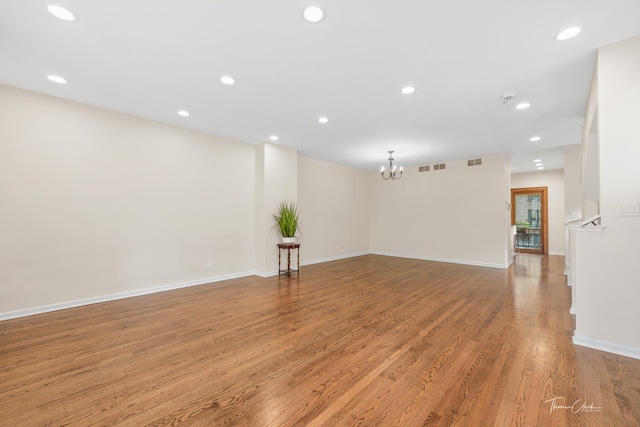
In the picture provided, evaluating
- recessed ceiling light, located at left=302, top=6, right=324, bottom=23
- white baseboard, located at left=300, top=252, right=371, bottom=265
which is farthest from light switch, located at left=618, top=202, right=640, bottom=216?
white baseboard, located at left=300, top=252, right=371, bottom=265

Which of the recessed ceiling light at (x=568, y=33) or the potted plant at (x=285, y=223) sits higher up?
the recessed ceiling light at (x=568, y=33)

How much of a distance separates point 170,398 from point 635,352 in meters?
3.73

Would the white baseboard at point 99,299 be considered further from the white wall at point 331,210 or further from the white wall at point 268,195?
the white wall at point 331,210

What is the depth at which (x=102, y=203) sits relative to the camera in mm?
3732

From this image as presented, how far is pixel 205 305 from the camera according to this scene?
361 cm

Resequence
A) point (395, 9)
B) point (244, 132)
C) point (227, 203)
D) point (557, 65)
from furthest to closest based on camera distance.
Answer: point (227, 203)
point (244, 132)
point (557, 65)
point (395, 9)

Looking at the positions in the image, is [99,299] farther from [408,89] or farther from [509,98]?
[509,98]

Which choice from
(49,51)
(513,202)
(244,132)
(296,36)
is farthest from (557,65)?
(513,202)

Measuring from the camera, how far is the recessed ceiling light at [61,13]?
6.28 feet

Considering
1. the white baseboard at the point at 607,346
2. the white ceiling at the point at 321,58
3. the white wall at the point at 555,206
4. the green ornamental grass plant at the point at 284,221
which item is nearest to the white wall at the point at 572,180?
the white ceiling at the point at 321,58

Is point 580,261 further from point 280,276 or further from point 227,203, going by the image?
point 227,203

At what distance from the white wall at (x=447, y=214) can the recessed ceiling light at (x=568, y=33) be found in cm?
466

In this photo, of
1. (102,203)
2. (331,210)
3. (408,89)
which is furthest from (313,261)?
(408,89)

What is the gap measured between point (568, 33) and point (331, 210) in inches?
223
